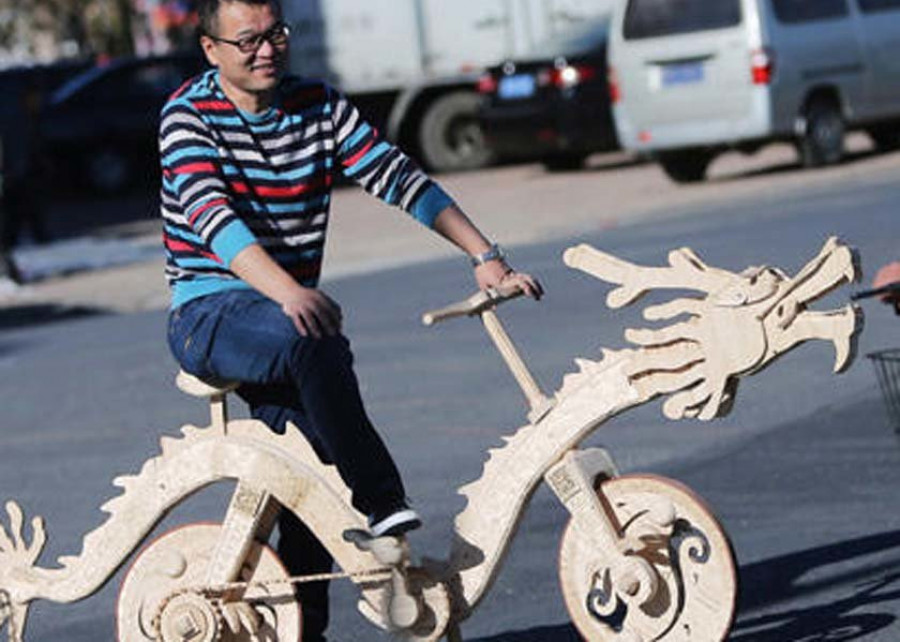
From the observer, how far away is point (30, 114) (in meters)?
24.7

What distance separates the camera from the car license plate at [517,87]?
90.2ft

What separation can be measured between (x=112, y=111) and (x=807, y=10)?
13.3 meters

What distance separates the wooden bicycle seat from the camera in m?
6.02

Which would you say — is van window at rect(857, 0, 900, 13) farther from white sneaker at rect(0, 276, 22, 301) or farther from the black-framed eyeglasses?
the black-framed eyeglasses

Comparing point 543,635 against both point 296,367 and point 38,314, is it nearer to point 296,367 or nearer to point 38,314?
point 296,367

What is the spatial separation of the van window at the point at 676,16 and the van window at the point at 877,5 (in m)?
1.74

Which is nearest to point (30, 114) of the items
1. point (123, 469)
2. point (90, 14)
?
point (123, 469)

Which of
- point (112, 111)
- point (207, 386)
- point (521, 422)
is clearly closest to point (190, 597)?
point (207, 386)

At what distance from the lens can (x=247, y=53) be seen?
5.85m

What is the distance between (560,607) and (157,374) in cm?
718

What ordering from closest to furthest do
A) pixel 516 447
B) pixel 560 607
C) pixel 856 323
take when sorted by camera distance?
pixel 856 323 → pixel 516 447 → pixel 560 607

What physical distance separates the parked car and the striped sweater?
28.9 m

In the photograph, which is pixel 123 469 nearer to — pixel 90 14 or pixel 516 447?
pixel 516 447

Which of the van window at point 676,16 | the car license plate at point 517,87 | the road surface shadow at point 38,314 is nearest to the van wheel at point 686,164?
the van window at point 676,16
